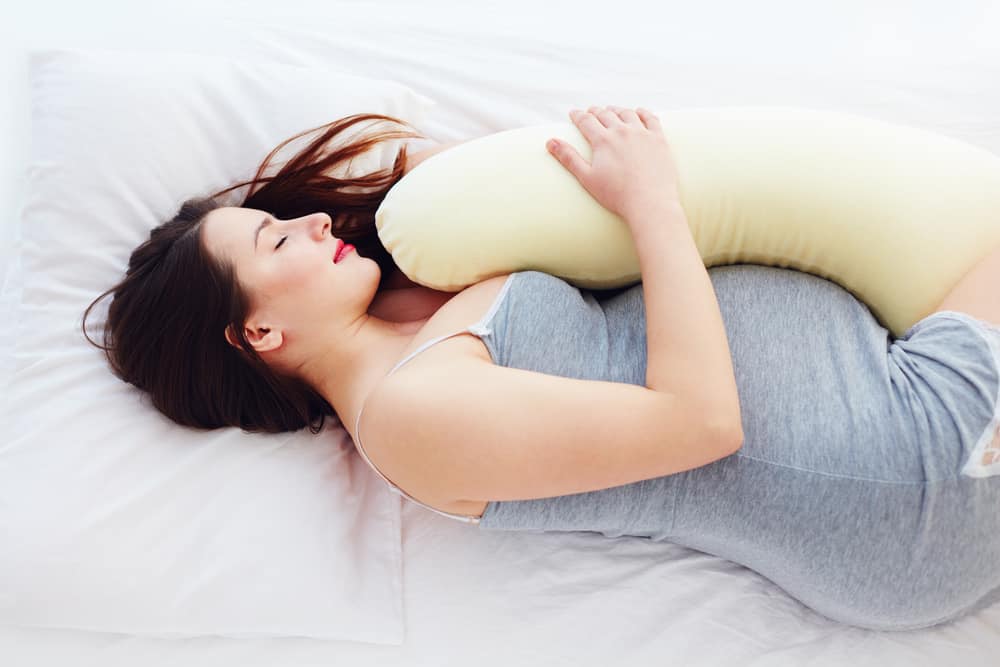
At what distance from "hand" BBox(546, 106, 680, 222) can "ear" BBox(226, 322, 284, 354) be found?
43cm

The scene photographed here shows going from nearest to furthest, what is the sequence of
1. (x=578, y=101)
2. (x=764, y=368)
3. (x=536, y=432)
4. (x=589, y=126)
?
(x=536, y=432), (x=764, y=368), (x=589, y=126), (x=578, y=101)

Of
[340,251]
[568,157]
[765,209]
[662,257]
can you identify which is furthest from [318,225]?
[765,209]

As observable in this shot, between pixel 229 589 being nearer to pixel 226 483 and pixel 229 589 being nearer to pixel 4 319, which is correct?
pixel 226 483

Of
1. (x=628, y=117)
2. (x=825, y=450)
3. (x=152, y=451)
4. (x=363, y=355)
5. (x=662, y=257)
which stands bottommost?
(x=152, y=451)

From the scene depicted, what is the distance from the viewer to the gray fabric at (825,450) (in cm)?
87

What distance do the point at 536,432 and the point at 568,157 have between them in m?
0.38

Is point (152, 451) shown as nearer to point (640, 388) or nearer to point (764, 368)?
point (640, 388)

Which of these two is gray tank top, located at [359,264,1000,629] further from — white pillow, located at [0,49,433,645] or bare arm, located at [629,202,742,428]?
white pillow, located at [0,49,433,645]

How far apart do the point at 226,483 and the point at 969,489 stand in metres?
0.92

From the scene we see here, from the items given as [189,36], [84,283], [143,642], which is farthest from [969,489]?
[189,36]

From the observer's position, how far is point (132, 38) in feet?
4.30

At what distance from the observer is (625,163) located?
3.18 ft

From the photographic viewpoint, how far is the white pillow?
102cm

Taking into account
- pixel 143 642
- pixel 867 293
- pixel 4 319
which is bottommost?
pixel 143 642
